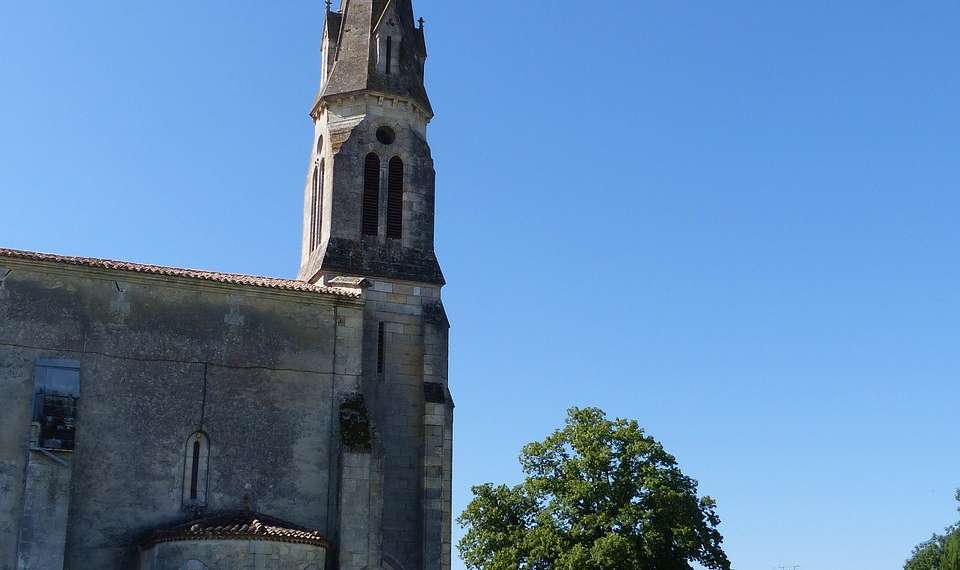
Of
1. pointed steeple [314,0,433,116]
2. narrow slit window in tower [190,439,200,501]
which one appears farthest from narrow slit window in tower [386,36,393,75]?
narrow slit window in tower [190,439,200,501]

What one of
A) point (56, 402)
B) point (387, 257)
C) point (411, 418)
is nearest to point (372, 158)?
point (387, 257)

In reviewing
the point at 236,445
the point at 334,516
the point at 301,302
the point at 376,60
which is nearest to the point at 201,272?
the point at 301,302

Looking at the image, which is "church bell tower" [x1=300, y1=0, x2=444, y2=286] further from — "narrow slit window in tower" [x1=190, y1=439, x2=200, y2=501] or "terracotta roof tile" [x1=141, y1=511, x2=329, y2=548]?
"terracotta roof tile" [x1=141, y1=511, x2=329, y2=548]

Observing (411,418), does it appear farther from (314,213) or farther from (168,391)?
(314,213)

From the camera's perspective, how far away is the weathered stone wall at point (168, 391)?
2636 centimetres

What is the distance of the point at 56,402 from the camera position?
26250 millimetres

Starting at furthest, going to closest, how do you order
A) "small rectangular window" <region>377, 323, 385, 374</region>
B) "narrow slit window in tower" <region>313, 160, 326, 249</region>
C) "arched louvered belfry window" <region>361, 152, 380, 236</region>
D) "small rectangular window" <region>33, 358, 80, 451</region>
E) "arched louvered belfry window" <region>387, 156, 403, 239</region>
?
"narrow slit window in tower" <region>313, 160, 326, 249</region> → "arched louvered belfry window" <region>387, 156, 403, 239</region> → "arched louvered belfry window" <region>361, 152, 380, 236</region> → "small rectangular window" <region>377, 323, 385, 374</region> → "small rectangular window" <region>33, 358, 80, 451</region>

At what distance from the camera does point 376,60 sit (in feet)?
112

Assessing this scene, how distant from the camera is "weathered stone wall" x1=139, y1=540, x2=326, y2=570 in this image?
82.7 ft

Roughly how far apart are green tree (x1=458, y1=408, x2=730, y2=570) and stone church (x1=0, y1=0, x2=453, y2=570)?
32.1 ft

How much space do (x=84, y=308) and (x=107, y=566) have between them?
19.7 ft

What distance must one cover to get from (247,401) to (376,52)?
11.6 meters

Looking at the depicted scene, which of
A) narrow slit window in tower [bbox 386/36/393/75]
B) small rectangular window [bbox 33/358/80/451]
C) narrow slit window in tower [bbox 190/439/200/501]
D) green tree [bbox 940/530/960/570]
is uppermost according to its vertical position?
narrow slit window in tower [bbox 386/36/393/75]

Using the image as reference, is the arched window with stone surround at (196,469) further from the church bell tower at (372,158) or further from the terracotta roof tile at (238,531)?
the church bell tower at (372,158)
